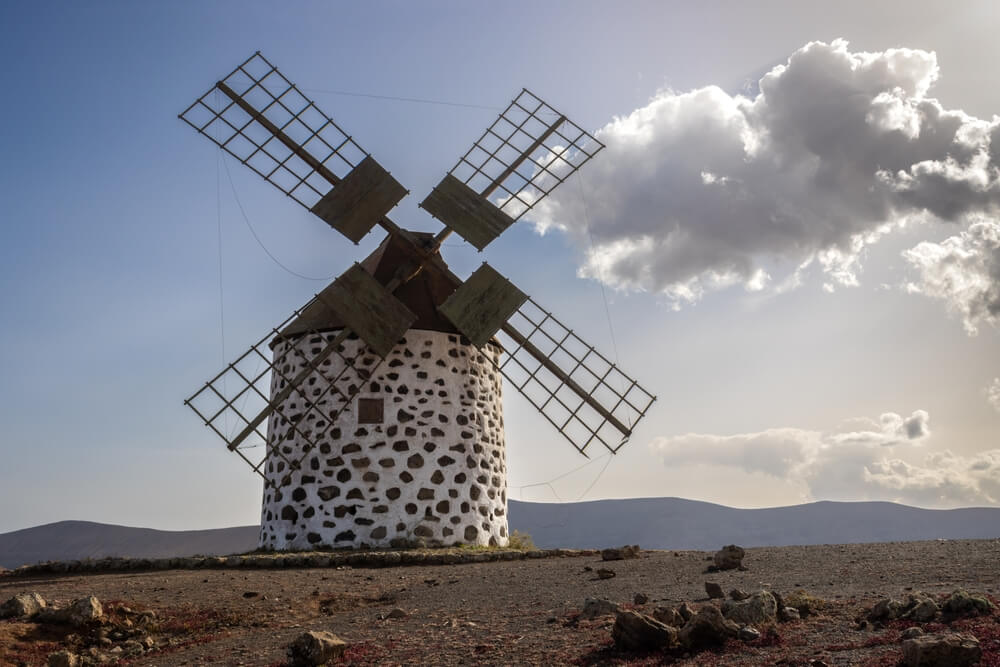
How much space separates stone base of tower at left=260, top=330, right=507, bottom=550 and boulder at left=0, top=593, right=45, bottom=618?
5455 mm

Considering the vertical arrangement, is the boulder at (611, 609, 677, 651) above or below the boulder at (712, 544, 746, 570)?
below

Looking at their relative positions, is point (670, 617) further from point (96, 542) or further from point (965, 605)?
point (96, 542)

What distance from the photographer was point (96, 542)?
187 ft

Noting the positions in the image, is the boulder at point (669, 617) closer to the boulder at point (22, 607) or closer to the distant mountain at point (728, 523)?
the boulder at point (22, 607)

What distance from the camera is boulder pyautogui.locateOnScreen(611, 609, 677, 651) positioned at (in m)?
5.50

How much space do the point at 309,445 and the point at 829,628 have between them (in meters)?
9.73

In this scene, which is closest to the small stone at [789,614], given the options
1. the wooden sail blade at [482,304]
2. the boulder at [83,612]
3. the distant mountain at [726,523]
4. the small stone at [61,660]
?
the small stone at [61,660]

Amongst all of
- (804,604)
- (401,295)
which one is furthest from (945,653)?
(401,295)

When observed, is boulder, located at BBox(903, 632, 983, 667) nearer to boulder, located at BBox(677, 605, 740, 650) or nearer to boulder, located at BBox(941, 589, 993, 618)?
boulder, located at BBox(941, 589, 993, 618)

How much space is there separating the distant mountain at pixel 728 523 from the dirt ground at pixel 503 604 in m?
95.6

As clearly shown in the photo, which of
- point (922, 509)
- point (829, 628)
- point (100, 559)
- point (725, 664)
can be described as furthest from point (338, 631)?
point (922, 509)

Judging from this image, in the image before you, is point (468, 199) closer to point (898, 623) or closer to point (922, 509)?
point (898, 623)

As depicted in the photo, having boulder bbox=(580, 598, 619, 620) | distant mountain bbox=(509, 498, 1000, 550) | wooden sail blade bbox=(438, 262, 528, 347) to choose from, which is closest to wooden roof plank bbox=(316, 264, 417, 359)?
wooden sail blade bbox=(438, 262, 528, 347)

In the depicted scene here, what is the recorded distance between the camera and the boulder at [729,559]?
8891 millimetres
